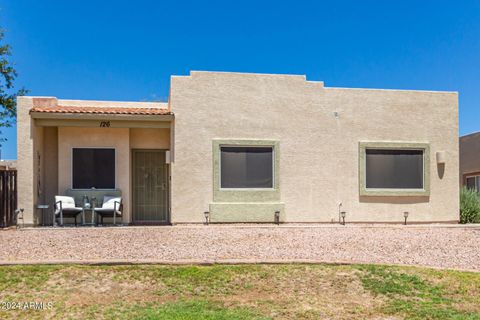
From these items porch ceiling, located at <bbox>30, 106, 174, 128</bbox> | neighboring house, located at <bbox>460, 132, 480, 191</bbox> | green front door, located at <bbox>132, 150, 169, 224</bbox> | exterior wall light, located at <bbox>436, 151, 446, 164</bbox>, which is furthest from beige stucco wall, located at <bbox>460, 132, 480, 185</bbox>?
porch ceiling, located at <bbox>30, 106, 174, 128</bbox>

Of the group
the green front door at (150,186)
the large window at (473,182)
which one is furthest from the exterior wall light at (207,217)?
the large window at (473,182)

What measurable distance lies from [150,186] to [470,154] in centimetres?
1669

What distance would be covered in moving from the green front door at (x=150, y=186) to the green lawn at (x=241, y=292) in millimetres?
8501

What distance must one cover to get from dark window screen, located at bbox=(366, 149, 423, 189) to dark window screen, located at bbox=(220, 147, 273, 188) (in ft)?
10.8

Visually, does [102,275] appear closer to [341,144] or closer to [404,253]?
[404,253]

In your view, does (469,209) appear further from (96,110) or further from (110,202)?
(96,110)

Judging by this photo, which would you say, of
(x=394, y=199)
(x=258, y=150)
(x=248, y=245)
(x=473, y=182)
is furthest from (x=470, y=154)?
(x=248, y=245)

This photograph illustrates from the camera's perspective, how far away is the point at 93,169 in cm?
1515

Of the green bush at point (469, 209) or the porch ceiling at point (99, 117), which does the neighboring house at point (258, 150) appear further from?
the green bush at point (469, 209)

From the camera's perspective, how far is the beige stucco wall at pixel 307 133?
14.8 m

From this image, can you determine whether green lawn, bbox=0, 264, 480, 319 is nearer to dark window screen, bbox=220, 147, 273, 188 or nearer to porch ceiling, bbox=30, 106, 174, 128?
dark window screen, bbox=220, 147, 273, 188

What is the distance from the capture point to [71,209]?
1394 cm

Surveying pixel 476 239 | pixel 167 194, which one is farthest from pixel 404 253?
pixel 167 194

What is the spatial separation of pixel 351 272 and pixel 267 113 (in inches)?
319
